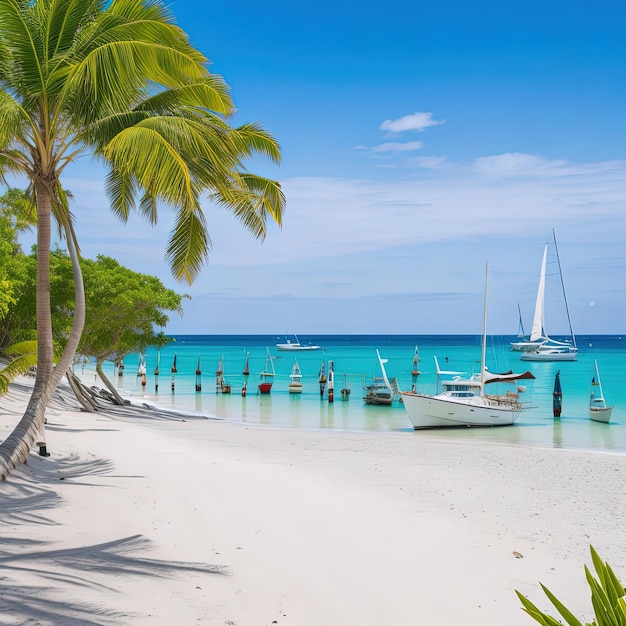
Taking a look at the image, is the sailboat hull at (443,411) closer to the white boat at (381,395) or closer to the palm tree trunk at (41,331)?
the white boat at (381,395)

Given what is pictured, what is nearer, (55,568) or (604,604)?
(604,604)

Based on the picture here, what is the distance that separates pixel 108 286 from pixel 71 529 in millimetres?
20313

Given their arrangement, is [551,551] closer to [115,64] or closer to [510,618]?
[510,618]

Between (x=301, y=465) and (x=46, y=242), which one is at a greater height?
(x=46, y=242)

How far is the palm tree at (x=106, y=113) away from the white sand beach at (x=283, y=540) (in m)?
2.14

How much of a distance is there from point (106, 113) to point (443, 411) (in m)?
22.8

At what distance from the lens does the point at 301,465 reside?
1589 centimetres

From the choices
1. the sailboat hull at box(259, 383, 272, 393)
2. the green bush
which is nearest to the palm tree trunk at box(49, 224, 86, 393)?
the green bush

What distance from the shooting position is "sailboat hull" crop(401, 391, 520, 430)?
1190 inches

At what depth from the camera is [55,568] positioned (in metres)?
6.05

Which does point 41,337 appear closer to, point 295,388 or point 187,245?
point 187,245

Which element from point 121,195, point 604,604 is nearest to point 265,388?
point 121,195

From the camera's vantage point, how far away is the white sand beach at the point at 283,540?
5.79 metres

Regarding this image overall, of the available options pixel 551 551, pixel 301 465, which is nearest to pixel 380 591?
pixel 551 551
